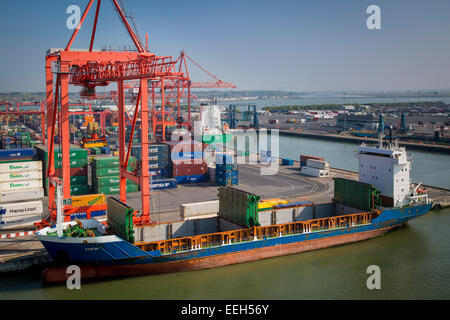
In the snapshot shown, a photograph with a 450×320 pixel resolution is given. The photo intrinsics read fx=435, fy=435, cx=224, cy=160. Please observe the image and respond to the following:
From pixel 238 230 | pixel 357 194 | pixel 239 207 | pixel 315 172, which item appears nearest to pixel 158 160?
pixel 315 172

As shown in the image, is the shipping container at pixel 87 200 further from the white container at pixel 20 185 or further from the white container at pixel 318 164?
the white container at pixel 318 164

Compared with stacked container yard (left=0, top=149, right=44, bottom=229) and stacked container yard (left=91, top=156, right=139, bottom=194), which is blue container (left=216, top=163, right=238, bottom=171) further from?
stacked container yard (left=0, top=149, right=44, bottom=229)

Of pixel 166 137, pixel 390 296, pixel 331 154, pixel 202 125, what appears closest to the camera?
pixel 390 296

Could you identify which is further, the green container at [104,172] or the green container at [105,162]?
the green container at [104,172]

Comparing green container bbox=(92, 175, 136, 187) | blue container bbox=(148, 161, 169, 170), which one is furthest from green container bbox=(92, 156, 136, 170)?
blue container bbox=(148, 161, 169, 170)

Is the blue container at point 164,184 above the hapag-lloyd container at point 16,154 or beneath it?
beneath

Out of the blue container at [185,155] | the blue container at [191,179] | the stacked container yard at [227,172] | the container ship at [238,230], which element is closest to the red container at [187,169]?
the blue container at [191,179]
